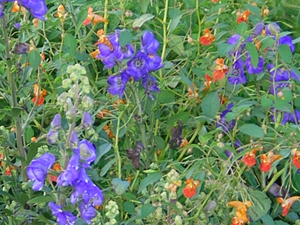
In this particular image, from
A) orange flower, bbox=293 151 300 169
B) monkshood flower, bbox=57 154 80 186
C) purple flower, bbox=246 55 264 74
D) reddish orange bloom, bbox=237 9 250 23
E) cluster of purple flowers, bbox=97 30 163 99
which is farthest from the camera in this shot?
reddish orange bloom, bbox=237 9 250 23

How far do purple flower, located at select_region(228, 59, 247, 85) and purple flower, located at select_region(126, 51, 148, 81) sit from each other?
0.24 meters

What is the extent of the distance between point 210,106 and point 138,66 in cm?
21

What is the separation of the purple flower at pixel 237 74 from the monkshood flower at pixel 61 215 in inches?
24.4

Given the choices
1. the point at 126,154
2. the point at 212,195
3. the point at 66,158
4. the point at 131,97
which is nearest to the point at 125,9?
the point at 131,97

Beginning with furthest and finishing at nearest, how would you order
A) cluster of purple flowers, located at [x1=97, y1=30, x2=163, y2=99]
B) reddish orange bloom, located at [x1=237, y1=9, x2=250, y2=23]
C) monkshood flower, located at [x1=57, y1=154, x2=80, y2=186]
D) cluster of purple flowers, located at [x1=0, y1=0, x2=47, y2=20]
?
reddish orange bloom, located at [x1=237, y1=9, x2=250, y2=23], cluster of purple flowers, located at [x1=97, y1=30, x2=163, y2=99], cluster of purple flowers, located at [x1=0, y1=0, x2=47, y2=20], monkshood flower, located at [x1=57, y1=154, x2=80, y2=186]

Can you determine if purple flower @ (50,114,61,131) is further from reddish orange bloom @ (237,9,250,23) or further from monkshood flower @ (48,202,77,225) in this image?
reddish orange bloom @ (237,9,250,23)

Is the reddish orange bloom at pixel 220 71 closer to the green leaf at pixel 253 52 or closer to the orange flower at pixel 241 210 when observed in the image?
the green leaf at pixel 253 52

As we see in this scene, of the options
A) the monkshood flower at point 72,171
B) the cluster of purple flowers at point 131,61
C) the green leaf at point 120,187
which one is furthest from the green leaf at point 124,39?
the monkshood flower at point 72,171

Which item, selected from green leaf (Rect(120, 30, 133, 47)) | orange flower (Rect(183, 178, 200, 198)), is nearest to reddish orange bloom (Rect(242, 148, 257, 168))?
orange flower (Rect(183, 178, 200, 198))

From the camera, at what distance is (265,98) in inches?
60.3

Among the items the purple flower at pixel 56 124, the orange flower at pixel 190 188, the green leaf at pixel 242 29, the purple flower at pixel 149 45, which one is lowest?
the orange flower at pixel 190 188

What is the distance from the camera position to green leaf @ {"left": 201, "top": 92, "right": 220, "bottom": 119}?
Answer: 5.33 feet

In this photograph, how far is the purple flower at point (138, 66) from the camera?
1545 millimetres

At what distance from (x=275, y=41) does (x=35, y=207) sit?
2.23 ft
